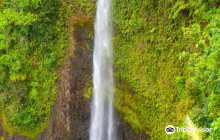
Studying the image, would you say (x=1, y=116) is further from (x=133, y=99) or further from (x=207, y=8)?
(x=207, y=8)

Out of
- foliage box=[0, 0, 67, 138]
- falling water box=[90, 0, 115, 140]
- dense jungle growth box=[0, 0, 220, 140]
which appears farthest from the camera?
foliage box=[0, 0, 67, 138]

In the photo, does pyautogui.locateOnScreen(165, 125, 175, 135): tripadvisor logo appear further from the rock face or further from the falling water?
the falling water

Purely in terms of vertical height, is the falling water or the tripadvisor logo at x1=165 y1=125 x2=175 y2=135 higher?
the falling water

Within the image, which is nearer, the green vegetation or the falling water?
the green vegetation

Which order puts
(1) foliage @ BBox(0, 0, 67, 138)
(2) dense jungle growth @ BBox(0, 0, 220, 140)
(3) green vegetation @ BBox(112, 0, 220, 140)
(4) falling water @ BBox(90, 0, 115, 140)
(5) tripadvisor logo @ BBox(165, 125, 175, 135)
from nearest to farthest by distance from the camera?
(3) green vegetation @ BBox(112, 0, 220, 140) → (5) tripadvisor logo @ BBox(165, 125, 175, 135) → (2) dense jungle growth @ BBox(0, 0, 220, 140) → (4) falling water @ BBox(90, 0, 115, 140) → (1) foliage @ BBox(0, 0, 67, 138)

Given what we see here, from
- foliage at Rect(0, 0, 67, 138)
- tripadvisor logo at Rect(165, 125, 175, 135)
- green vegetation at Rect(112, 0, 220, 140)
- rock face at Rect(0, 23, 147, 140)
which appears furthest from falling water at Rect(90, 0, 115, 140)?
tripadvisor logo at Rect(165, 125, 175, 135)

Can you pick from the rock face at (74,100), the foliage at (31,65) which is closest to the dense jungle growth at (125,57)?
the foliage at (31,65)
